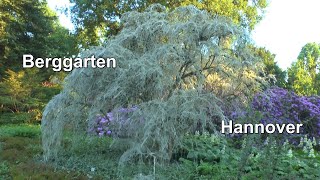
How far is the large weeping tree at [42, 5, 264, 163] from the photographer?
4883mm

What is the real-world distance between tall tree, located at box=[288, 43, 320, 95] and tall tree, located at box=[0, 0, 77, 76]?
535 inches

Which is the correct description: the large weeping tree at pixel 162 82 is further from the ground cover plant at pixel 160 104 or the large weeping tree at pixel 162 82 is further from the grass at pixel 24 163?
the grass at pixel 24 163

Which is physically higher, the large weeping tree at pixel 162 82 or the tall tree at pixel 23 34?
the tall tree at pixel 23 34

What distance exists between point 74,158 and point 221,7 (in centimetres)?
1195

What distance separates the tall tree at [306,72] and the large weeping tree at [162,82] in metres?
16.6

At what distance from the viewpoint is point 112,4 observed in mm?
16047

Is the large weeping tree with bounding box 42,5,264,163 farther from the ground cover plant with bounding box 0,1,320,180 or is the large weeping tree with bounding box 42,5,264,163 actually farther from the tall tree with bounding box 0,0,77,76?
the tall tree with bounding box 0,0,77,76

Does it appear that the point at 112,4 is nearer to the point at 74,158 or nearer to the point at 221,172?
the point at 74,158

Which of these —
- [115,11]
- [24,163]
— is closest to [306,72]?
[115,11]

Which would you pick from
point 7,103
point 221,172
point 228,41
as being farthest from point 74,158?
point 7,103

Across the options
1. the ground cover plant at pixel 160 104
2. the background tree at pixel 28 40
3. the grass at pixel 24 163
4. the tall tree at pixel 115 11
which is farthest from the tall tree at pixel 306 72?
the grass at pixel 24 163

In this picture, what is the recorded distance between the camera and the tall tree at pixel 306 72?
23.3 metres

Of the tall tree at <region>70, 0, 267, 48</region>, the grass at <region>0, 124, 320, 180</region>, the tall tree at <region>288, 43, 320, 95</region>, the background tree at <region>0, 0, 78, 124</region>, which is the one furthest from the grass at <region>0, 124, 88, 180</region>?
the tall tree at <region>288, 43, 320, 95</region>

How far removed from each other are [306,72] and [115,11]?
1615cm
